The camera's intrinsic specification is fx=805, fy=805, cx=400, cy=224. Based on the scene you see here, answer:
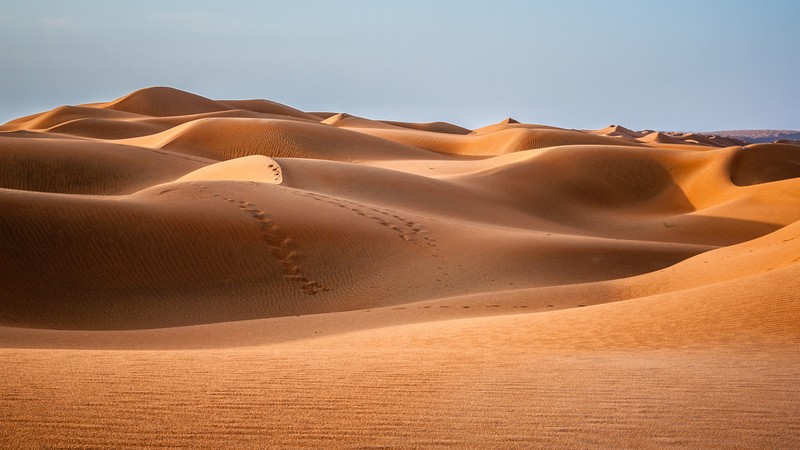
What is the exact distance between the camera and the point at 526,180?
118 ft

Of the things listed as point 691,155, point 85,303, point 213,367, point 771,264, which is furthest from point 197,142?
point 213,367

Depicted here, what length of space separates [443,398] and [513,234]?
1664 centimetres

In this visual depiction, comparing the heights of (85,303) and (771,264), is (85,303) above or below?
below

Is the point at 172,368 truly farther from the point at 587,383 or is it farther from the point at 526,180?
the point at 526,180

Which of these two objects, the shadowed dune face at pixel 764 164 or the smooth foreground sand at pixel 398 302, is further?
the shadowed dune face at pixel 764 164

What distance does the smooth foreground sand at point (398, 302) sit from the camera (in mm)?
4602

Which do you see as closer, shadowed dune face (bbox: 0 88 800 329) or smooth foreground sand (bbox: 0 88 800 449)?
smooth foreground sand (bbox: 0 88 800 449)

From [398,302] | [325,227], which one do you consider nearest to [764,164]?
[325,227]

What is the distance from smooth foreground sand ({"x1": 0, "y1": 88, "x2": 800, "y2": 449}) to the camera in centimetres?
460

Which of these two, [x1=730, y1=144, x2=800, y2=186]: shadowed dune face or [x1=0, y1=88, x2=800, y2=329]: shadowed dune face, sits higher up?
[x1=730, y1=144, x2=800, y2=186]: shadowed dune face

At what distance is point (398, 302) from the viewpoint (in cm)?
1620

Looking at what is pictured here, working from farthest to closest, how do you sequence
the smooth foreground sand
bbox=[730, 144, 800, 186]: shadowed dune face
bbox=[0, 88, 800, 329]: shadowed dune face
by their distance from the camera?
bbox=[730, 144, 800, 186]: shadowed dune face, bbox=[0, 88, 800, 329]: shadowed dune face, the smooth foreground sand

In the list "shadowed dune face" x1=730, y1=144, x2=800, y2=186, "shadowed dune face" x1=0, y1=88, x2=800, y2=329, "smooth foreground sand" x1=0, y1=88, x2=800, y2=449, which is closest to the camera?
"smooth foreground sand" x1=0, y1=88, x2=800, y2=449

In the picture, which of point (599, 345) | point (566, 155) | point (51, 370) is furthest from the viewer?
point (566, 155)
